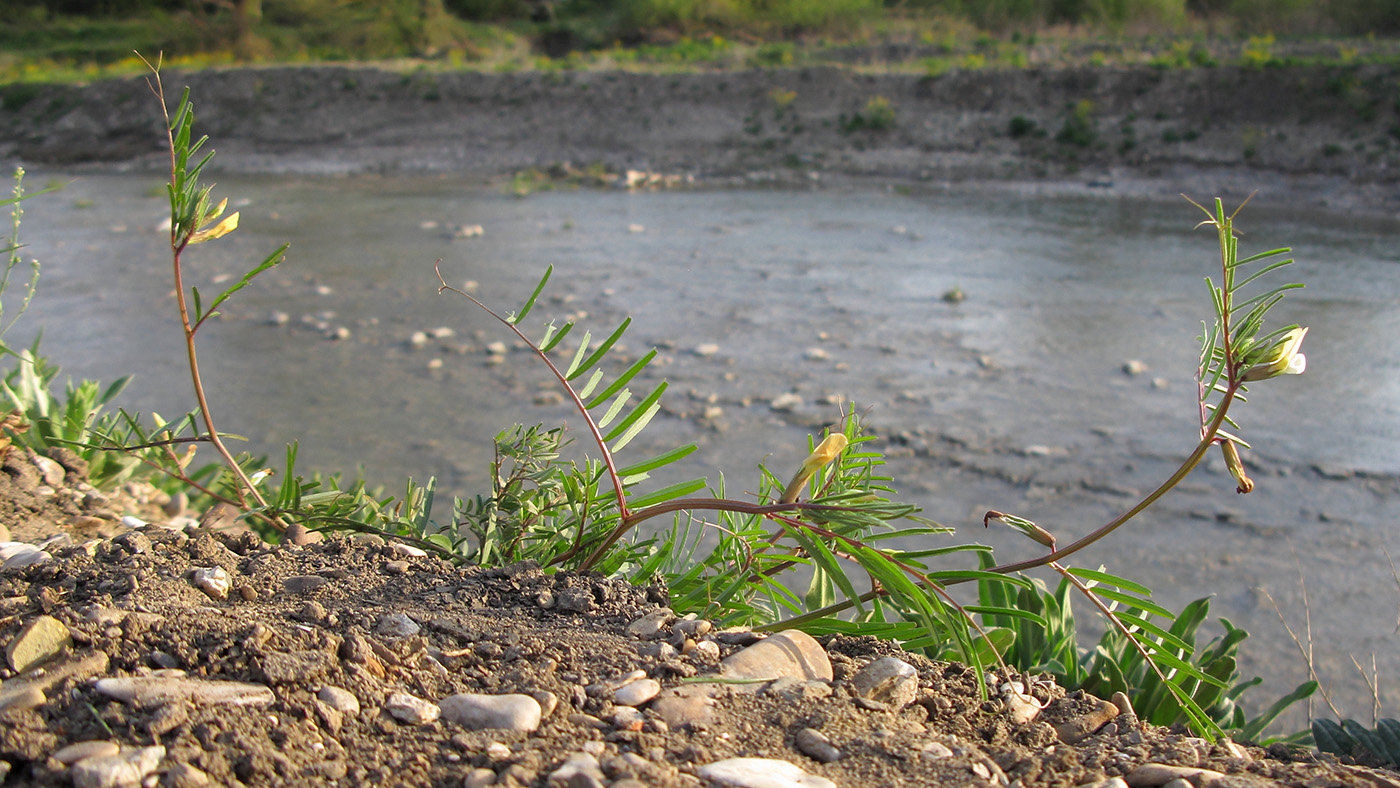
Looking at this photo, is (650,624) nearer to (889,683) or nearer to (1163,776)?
(889,683)

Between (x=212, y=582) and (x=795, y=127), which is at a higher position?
(x=795, y=127)

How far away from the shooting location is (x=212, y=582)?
1.18m

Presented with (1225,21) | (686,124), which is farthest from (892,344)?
(1225,21)

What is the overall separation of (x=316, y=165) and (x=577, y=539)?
16.0 metres

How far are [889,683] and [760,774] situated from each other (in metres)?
0.29

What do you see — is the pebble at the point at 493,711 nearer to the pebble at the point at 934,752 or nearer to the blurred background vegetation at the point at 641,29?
the pebble at the point at 934,752

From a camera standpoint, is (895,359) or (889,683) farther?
(895,359)

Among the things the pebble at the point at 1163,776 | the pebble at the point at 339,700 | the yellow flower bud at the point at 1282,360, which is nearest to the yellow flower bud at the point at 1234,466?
the yellow flower bud at the point at 1282,360

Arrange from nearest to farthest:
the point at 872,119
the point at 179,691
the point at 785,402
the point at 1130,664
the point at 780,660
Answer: the point at 179,691 → the point at 780,660 → the point at 1130,664 → the point at 785,402 → the point at 872,119

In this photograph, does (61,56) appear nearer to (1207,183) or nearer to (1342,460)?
(1207,183)

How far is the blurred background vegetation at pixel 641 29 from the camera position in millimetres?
20922

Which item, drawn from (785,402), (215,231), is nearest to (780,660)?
(215,231)

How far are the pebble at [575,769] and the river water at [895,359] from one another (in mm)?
2172

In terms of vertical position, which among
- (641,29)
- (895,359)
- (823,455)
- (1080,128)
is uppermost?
(641,29)
